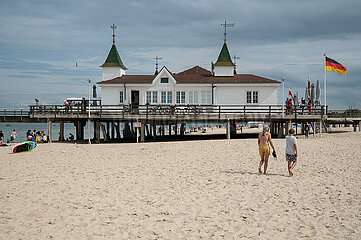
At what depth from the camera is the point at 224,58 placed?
3042 cm

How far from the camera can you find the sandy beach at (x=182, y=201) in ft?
21.9

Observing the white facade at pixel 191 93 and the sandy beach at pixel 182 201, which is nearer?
the sandy beach at pixel 182 201

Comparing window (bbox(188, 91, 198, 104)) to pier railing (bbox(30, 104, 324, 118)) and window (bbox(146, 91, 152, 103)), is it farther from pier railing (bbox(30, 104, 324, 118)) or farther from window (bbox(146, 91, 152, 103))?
window (bbox(146, 91, 152, 103))

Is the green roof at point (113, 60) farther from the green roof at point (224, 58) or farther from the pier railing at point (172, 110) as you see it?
the green roof at point (224, 58)

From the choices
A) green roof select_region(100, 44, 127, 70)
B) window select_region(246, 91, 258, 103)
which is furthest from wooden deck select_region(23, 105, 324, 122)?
green roof select_region(100, 44, 127, 70)

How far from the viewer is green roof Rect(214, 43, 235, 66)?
29989 mm

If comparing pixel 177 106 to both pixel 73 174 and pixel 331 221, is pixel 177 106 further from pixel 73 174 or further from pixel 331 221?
pixel 331 221

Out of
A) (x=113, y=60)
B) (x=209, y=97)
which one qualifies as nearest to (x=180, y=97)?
(x=209, y=97)

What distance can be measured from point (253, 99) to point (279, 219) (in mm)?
21475

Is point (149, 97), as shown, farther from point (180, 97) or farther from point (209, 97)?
point (209, 97)

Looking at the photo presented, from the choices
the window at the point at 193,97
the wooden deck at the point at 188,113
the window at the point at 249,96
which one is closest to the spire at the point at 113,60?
the wooden deck at the point at 188,113

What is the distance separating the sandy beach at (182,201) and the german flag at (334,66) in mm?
13417

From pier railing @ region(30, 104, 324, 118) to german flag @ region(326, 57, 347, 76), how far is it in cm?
296

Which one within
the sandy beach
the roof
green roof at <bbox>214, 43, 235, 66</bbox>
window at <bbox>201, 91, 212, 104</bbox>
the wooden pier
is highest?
green roof at <bbox>214, 43, 235, 66</bbox>
